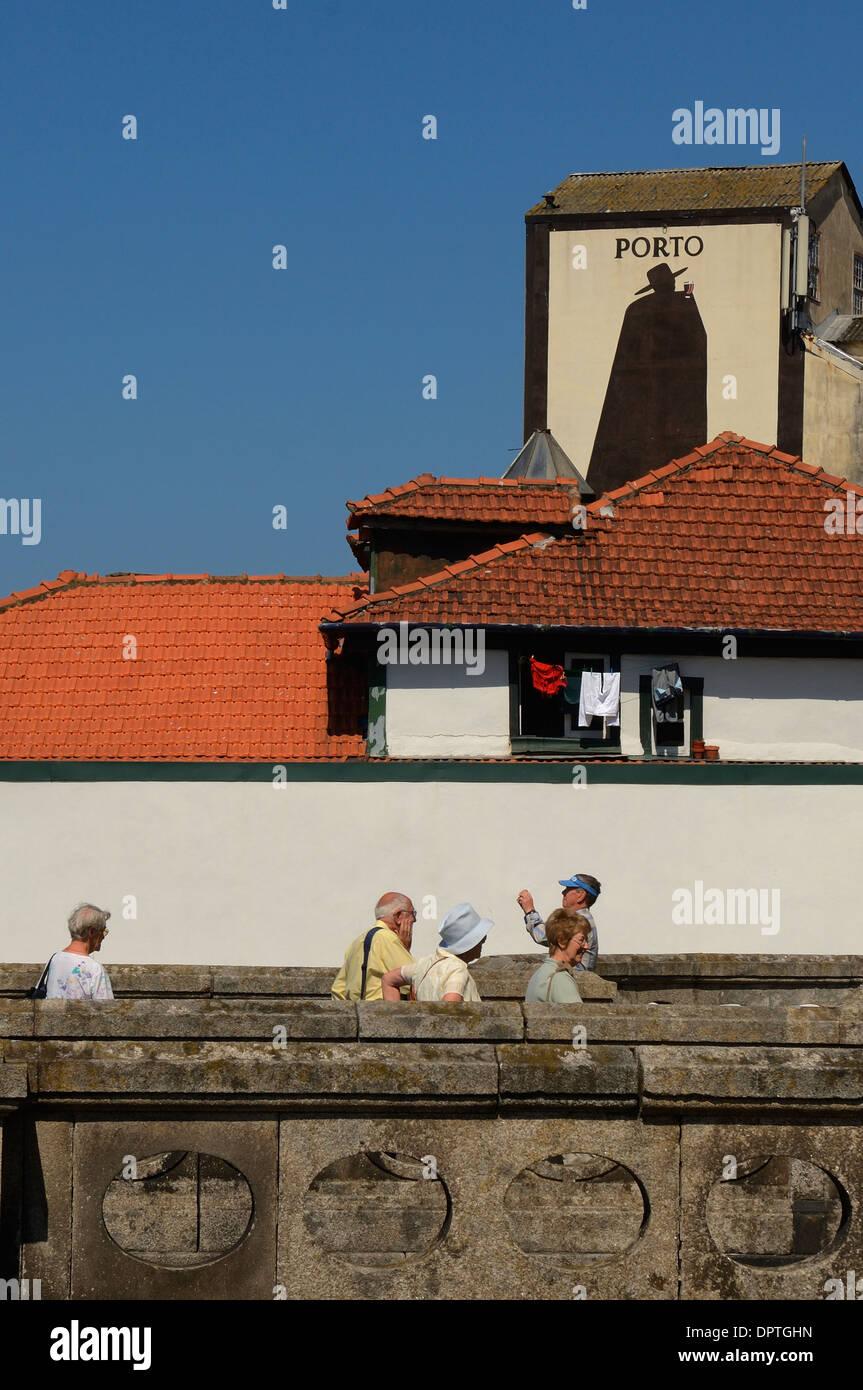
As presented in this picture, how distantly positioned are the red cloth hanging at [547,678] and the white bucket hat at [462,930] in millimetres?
13073

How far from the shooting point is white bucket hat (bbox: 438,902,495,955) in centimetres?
937

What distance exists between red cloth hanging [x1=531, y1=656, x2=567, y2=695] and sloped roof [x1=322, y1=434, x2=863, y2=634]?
2.11ft

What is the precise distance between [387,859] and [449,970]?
1282cm

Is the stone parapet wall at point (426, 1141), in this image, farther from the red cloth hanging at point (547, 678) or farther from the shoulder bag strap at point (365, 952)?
the red cloth hanging at point (547, 678)

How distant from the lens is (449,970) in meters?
8.96

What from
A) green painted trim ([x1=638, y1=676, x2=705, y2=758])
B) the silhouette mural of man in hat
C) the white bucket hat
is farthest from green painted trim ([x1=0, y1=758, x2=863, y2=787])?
the silhouette mural of man in hat

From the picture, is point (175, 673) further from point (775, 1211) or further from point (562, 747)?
point (775, 1211)

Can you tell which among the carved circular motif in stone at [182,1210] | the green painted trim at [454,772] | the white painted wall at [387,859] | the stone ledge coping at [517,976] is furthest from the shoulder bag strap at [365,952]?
the green painted trim at [454,772]

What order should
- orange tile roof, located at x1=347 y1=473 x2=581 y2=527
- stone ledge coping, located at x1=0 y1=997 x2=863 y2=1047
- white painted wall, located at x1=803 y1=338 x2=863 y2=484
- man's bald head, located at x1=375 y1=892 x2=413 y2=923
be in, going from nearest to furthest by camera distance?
stone ledge coping, located at x1=0 y1=997 x2=863 y2=1047 → man's bald head, located at x1=375 y1=892 x2=413 y2=923 → orange tile roof, located at x1=347 y1=473 x2=581 y2=527 → white painted wall, located at x1=803 y1=338 x2=863 y2=484

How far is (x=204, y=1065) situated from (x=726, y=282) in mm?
29963

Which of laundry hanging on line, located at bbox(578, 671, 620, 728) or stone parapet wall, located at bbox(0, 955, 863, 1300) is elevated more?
laundry hanging on line, located at bbox(578, 671, 620, 728)

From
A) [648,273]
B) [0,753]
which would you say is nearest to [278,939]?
[0,753]

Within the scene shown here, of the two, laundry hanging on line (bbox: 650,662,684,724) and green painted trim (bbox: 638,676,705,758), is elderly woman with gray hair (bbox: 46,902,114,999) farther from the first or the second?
green painted trim (bbox: 638,676,705,758)
